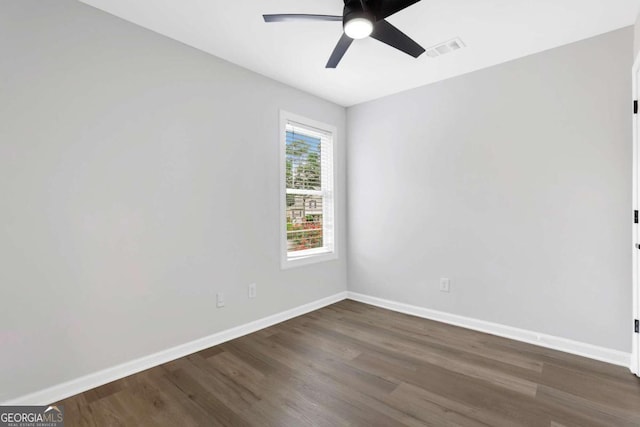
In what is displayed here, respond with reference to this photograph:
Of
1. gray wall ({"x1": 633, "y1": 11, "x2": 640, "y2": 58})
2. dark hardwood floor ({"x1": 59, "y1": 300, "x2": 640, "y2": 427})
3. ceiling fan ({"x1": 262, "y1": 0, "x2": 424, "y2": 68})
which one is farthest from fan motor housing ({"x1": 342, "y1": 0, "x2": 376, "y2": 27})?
dark hardwood floor ({"x1": 59, "y1": 300, "x2": 640, "y2": 427})

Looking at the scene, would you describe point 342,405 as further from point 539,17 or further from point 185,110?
point 539,17

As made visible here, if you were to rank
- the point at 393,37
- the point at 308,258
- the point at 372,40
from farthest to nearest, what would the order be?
the point at 308,258, the point at 372,40, the point at 393,37

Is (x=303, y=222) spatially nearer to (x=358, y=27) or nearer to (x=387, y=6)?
(x=358, y=27)

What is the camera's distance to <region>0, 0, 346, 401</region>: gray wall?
73.3 inches

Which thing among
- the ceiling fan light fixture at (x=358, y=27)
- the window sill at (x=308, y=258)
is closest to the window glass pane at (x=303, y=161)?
the window sill at (x=308, y=258)

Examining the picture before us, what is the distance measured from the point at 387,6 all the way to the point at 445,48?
1167 mm

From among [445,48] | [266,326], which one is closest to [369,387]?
[266,326]

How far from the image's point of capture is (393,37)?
203 cm

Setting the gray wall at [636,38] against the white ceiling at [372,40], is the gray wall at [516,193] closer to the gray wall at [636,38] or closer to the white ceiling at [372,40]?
the gray wall at [636,38]

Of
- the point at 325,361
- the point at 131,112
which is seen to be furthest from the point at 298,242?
the point at 131,112

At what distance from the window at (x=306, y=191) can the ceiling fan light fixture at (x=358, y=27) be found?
1.58 metres

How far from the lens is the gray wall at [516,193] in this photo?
7.98 feet

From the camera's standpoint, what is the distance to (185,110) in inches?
102

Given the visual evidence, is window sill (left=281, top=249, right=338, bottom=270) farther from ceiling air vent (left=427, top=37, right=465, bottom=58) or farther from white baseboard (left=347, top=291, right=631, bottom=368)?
ceiling air vent (left=427, top=37, right=465, bottom=58)
